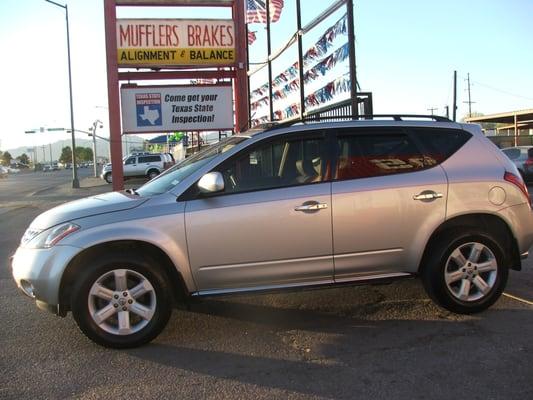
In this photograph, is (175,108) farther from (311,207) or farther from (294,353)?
(294,353)

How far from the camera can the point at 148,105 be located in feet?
41.3

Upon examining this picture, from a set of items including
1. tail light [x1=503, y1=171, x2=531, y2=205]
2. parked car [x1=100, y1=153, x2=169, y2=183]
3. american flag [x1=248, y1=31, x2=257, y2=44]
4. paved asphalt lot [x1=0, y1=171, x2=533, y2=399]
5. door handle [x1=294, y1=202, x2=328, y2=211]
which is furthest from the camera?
parked car [x1=100, y1=153, x2=169, y2=183]

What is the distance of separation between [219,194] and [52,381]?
1883mm

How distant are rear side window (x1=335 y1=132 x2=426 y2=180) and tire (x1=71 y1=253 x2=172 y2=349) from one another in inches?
72.4

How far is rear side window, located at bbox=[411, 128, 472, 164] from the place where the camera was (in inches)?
204

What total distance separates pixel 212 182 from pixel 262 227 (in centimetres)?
57

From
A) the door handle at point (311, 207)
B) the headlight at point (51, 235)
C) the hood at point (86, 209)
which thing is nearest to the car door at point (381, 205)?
the door handle at point (311, 207)

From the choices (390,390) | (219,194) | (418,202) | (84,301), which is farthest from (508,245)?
(84,301)

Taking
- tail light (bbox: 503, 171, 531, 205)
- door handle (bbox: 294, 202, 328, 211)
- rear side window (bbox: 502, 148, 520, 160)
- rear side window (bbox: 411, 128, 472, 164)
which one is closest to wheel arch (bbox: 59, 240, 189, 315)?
door handle (bbox: 294, 202, 328, 211)

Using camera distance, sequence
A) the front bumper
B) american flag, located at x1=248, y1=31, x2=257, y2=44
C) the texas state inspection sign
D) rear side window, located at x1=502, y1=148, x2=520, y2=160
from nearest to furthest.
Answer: the front bumper → the texas state inspection sign → american flag, located at x1=248, y1=31, x2=257, y2=44 → rear side window, located at x1=502, y1=148, x2=520, y2=160

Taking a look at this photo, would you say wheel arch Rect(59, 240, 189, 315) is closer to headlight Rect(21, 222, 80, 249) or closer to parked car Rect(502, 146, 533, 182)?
headlight Rect(21, 222, 80, 249)

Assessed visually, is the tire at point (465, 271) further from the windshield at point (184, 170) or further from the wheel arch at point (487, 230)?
the windshield at point (184, 170)

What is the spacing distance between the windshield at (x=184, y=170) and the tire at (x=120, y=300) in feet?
2.37

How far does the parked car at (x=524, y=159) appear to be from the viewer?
66.5 feet
